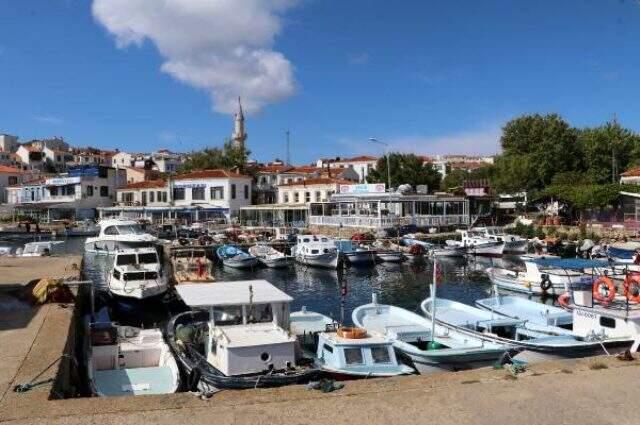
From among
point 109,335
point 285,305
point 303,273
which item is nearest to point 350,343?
point 285,305

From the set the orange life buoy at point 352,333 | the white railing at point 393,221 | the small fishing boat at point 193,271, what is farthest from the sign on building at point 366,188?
the orange life buoy at point 352,333

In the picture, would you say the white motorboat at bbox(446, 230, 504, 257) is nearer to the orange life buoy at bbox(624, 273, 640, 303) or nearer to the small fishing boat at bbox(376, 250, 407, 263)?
the small fishing boat at bbox(376, 250, 407, 263)

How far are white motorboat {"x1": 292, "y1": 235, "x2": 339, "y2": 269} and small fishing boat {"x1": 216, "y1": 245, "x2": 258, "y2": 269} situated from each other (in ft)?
11.1

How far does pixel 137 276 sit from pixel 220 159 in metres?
68.3

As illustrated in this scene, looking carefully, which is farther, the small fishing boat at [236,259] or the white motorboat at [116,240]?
the white motorboat at [116,240]

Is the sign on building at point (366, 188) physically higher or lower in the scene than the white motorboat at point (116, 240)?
higher

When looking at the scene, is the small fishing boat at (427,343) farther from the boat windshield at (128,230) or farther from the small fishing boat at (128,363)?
the boat windshield at (128,230)

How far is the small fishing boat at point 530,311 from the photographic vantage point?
19.1 meters

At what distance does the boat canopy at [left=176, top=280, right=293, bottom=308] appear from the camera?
45.4 feet

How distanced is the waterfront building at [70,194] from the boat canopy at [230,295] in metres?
71.0

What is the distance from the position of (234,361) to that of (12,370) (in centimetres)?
415

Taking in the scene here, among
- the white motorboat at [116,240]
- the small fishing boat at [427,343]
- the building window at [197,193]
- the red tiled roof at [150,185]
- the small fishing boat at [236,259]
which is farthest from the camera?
the red tiled roof at [150,185]

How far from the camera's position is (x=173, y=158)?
12581 centimetres

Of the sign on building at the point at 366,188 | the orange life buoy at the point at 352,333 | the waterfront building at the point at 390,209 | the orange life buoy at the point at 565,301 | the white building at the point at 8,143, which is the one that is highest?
the white building at the point at 8,143
